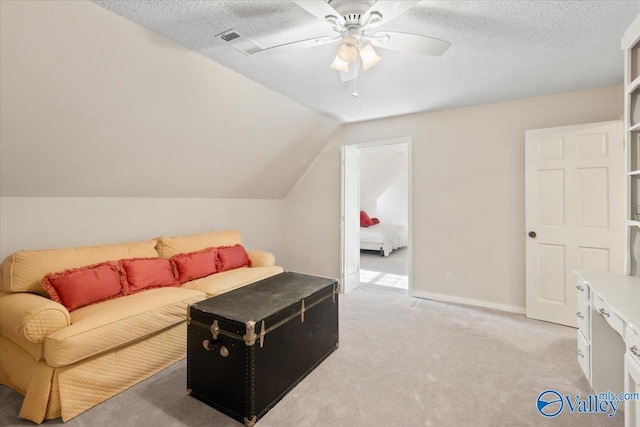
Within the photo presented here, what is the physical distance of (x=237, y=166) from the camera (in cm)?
393

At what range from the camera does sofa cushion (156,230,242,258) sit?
3246 millimetres

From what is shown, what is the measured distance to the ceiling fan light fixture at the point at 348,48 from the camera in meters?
1.70

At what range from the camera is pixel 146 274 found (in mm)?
2729

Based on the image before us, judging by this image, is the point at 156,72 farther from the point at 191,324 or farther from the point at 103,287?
the point at 191,324

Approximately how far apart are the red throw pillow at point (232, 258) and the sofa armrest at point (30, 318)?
1.57 meters

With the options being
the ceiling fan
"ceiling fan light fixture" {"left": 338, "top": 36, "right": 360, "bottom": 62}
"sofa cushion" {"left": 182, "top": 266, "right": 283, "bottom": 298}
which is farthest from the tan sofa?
"ceiling fan light fixture" {"left": 338, "top": 36, "right": 360, "bottom": 62}

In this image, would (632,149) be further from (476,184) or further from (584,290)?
(476,184)

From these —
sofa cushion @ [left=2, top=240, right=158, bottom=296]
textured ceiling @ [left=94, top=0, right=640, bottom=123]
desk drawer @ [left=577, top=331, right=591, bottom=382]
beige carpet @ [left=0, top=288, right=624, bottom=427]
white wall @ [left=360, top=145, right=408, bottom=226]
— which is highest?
textured ceiling @ [left=94, top=0, right=640, bottom=123]

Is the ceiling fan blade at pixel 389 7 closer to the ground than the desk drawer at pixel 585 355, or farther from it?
farther from it

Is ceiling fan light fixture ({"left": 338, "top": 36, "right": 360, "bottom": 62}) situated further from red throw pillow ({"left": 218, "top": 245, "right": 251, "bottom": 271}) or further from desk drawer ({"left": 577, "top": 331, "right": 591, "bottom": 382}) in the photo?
red throw pillow ({"left": 218, "top": 245, "right": 251, "bottom": 271})

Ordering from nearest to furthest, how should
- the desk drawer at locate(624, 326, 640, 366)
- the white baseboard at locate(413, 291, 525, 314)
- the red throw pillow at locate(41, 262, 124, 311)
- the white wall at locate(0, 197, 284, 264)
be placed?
the desk drawer at locate(624, 326, 640, 366), the red throw pillow at locate(41, 262, 124, 311), the white wall at locate(0, 197, 284, 264), the white baseboard at locate(413, 291, 525, 314)

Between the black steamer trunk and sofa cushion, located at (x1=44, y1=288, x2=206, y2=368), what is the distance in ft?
1.31

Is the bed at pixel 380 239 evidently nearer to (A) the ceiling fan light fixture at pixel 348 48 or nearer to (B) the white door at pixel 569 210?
(B) the white door at pixel 569 210

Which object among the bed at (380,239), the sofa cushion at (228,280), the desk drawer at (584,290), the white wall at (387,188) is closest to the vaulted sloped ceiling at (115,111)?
the sofa cushion at (228,280)
